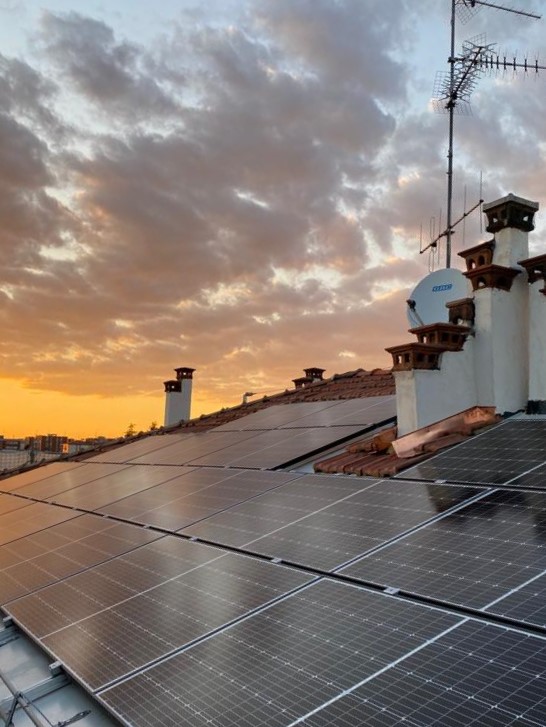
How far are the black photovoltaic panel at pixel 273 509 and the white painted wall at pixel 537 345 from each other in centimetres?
379

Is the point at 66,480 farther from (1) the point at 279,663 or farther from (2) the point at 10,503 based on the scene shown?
(1) the point at 279,663

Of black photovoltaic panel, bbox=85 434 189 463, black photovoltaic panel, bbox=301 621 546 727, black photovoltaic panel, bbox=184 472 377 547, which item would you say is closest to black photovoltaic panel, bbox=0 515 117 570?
black photovoltaic panel, bbox=184 472 377 547

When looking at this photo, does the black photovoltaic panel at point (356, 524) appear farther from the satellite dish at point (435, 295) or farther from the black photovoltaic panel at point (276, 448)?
the satellite dish at point (435, 295)

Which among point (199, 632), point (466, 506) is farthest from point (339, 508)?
point (199, 632)

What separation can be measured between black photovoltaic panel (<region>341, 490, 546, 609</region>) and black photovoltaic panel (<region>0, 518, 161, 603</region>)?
12.8 feet

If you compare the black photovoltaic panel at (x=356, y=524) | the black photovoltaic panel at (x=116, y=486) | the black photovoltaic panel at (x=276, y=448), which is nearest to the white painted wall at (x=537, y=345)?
the black photovoltaic panel at (x=276, y=448)

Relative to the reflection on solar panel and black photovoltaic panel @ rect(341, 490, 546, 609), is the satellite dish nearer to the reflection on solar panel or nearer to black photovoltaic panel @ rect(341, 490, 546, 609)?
the reflection on solar panel

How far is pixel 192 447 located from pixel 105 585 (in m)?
9.65

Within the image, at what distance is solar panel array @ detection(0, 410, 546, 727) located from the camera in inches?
159

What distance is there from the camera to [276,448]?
12875 millimetres

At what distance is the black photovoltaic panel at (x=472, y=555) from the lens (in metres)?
4.94

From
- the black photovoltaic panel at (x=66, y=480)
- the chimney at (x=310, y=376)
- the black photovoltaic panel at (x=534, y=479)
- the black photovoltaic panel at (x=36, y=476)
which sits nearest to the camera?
the black photovoltaic panel at (x=534, y=479)

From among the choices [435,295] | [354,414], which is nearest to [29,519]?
[354,414]

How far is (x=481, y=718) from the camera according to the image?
352 centimetres
